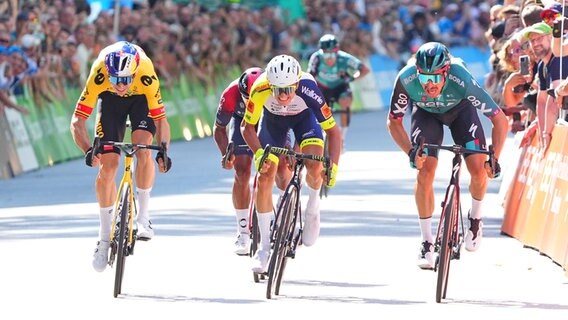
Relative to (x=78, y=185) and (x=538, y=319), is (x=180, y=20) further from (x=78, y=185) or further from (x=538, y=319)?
(x=538, y=319)

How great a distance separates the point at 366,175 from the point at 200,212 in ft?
17.6

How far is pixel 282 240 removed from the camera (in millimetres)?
11367

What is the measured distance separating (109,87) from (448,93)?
2344 mm

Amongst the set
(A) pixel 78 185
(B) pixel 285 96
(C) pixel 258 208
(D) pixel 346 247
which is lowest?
(A) pixel 78 185

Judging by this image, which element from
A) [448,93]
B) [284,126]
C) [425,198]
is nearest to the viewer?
[448,93]

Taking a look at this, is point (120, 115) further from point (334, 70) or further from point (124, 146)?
point (334, 70)

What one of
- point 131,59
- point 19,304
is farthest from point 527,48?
point 19,304

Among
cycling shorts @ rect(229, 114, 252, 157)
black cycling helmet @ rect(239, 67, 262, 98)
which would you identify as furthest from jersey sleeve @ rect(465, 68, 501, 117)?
cycling shorts @ rect(229, 114, 252, 157)

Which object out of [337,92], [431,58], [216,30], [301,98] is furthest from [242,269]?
[216,30]

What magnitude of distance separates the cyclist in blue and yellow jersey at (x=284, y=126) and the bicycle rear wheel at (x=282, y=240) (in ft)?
0.54

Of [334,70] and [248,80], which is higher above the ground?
[248,80]

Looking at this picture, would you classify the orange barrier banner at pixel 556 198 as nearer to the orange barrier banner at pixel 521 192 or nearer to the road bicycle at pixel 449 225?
the orange barrier banner at pixel 521 192

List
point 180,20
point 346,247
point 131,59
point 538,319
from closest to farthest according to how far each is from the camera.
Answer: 1. point 538,319
2. point 131,59
3. point 346,247
4. point 180,20

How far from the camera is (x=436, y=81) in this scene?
11.3 m
